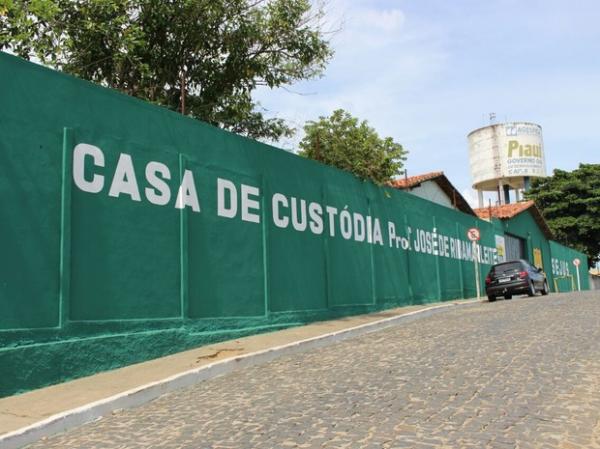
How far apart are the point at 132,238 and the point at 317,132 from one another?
10.2 m

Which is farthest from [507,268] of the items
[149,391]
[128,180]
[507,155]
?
[507,155]

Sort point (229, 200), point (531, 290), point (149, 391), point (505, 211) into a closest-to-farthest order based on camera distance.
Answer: point (149, 391) < point (229, 200) < point (531, 290) < point (505, 211)

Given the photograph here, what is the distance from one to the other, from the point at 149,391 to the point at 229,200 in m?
4.66

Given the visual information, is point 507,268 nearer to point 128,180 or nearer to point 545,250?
point 128,180

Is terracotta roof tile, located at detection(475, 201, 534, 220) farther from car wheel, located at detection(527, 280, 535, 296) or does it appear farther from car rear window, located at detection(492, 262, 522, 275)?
car wheel, located at detection(527, 280, 535, 296)

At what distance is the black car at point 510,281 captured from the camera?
2116 centimetres

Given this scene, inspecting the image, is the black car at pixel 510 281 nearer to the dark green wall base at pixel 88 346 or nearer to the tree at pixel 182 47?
the tree at pixel 182 47

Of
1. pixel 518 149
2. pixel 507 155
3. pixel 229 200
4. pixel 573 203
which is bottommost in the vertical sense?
pixel 229 200

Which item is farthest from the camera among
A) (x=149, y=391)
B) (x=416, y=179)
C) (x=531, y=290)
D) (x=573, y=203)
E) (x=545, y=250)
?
(x=573, y=203)

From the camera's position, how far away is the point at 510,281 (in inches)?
835

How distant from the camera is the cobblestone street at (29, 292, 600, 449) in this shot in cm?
470

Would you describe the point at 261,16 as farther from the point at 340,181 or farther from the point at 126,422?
the point at 126,422

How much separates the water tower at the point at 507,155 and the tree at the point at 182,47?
38.6 metres

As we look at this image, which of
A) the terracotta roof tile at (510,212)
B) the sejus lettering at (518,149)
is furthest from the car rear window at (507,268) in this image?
the sejus lettering at (518,149)
